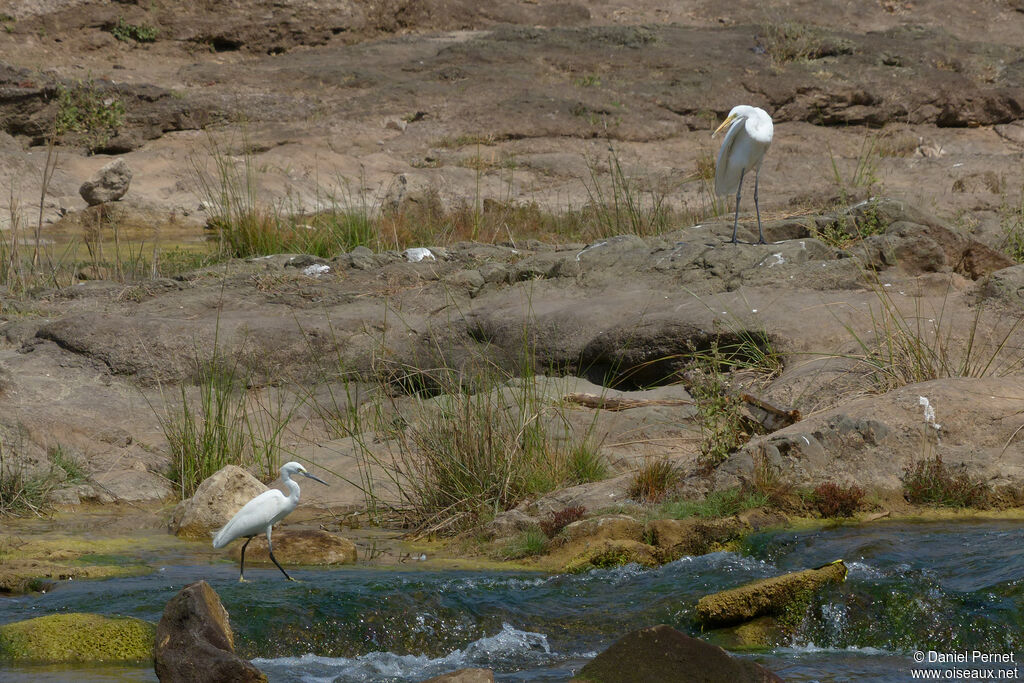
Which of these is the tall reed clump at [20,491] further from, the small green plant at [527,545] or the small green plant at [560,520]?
the small green plant at [560,520]

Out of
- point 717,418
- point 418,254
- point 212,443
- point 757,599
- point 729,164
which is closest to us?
point 757,599

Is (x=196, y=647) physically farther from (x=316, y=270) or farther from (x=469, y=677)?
(x=316, y=270)

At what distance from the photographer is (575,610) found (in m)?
4.78

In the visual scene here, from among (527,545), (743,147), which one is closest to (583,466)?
(527,545)

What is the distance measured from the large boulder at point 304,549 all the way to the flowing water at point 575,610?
259 millimetres

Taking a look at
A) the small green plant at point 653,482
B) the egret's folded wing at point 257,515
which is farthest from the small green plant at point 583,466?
the egret's folded wing at point 257,515

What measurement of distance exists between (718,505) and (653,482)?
400 millimetres

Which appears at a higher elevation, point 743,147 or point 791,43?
point 743,147

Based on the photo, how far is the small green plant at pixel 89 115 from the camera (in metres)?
17.2

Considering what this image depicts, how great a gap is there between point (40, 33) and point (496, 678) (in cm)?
1984

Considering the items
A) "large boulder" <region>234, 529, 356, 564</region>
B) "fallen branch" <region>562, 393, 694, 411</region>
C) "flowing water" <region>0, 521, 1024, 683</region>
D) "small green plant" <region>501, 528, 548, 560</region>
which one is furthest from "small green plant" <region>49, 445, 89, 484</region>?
"fallen branch" <region>562, 393, 694, 411</region>

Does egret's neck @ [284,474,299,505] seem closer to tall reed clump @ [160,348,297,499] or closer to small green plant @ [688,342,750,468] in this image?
tall reed clump @ [160,348,297,499]

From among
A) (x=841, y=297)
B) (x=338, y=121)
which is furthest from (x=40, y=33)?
(x=841, y=297)

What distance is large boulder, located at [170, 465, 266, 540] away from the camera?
20.1 feet
